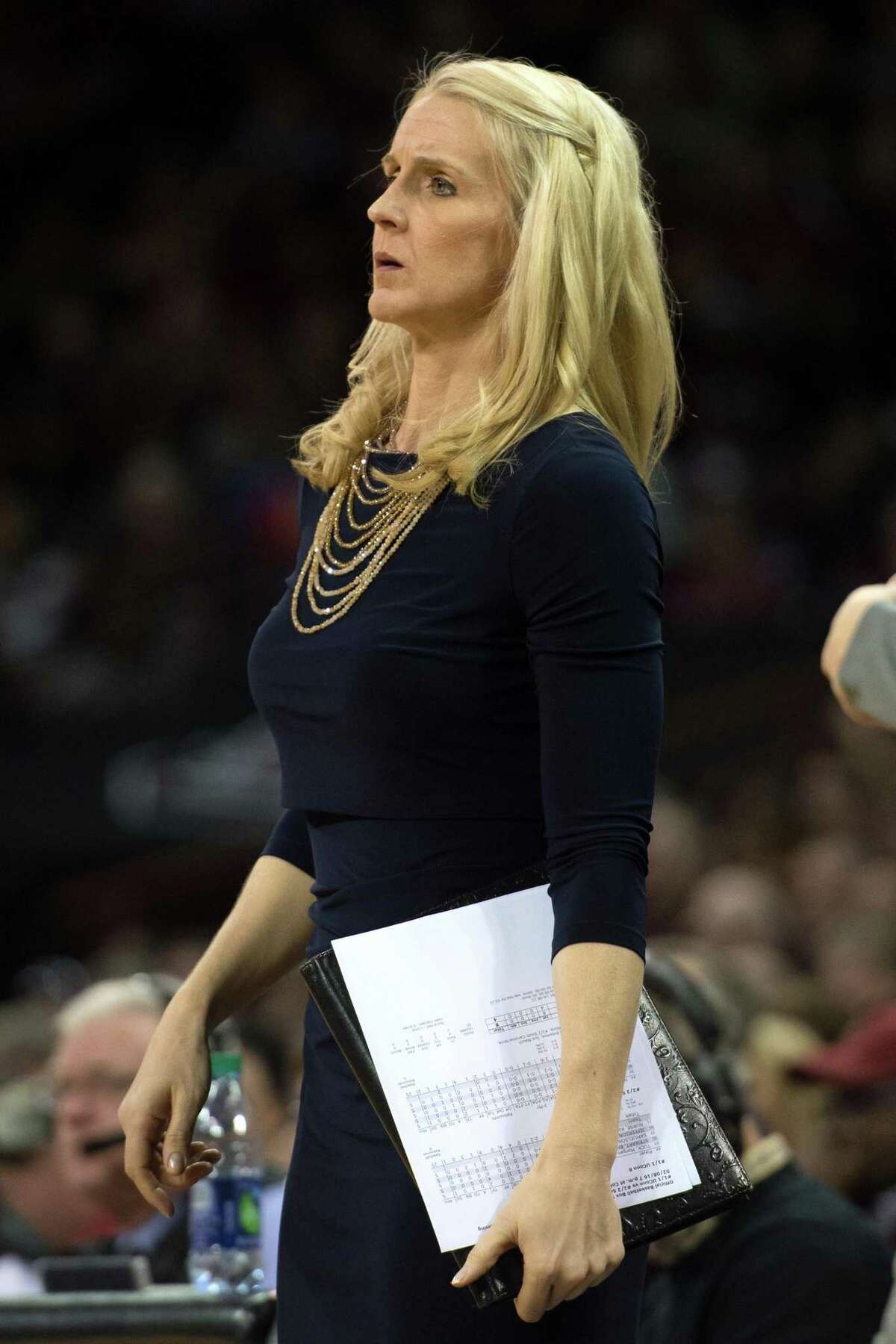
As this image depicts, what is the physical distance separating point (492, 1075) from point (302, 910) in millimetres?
372

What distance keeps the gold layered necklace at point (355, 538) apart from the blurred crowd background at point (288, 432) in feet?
8.93

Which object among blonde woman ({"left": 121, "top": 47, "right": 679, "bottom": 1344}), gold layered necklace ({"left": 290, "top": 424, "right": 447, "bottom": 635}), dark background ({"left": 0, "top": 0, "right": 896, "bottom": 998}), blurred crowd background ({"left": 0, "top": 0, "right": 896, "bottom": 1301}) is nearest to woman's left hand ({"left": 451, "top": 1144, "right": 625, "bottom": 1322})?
blonde woman ({"left": 121, "top": 47, "right": 679, "bottom": 1344})

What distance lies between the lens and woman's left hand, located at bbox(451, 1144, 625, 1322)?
146 centimetres

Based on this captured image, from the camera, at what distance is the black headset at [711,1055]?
2.70 meters

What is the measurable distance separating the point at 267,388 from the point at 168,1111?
679cm

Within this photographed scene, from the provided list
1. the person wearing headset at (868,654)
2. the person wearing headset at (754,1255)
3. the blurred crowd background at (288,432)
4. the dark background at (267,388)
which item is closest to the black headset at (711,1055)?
the person wearing headset at (754,1255)

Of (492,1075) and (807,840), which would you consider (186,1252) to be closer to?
(492,1075)

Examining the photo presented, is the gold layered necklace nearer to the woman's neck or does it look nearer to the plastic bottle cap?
the woman's neck

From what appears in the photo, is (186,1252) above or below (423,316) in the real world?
below

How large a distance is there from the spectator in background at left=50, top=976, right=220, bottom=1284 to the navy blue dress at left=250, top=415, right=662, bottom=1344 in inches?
69.7

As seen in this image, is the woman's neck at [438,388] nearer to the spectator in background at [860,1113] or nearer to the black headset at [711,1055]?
the black headset at [711,1055]

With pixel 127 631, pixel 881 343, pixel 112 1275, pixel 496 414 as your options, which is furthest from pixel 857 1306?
pixel 881 343

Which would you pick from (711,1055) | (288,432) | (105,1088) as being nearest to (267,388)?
(288,432)

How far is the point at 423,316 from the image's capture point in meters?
1.78
